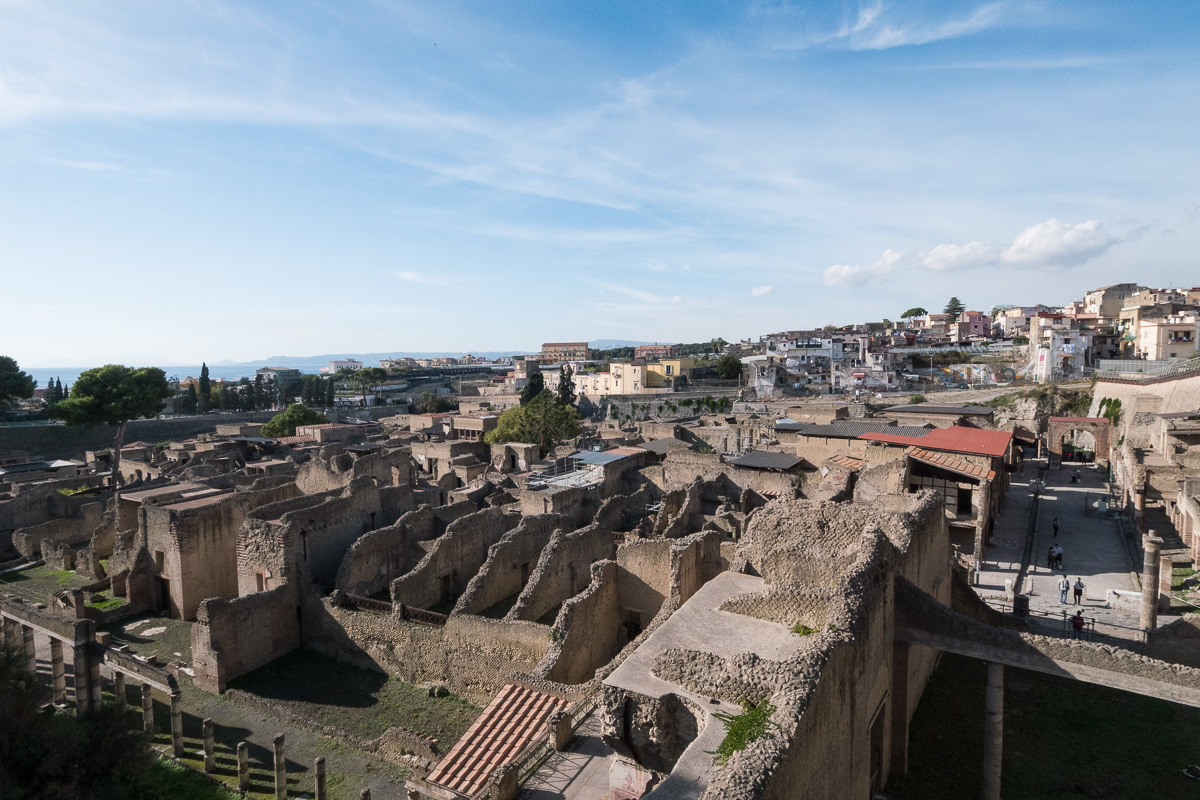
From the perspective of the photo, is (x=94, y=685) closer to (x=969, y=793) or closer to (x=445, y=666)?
(x=445, y=666)

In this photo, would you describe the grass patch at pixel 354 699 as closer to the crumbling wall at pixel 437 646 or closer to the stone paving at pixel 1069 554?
the crumbling wall at pixel 437 646

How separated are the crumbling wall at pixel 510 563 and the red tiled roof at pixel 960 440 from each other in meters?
16.1

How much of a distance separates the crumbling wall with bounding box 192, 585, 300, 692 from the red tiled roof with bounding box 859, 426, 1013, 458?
82.2 ft

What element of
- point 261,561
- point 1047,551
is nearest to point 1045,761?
point 1047,551

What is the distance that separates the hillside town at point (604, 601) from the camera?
31.1ft

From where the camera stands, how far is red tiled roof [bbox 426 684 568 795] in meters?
11.2

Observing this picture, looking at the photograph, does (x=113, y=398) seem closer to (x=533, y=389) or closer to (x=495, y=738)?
(x=495, y=738)

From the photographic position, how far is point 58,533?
91.4ft

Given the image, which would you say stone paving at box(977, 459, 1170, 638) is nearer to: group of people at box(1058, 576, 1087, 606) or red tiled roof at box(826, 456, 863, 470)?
group of people at box(1058, 576, 1087, 606)

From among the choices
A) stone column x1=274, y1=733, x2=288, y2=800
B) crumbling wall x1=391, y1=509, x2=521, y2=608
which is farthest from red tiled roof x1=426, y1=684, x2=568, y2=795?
crumbling wall x1=391, y1=509, x2=521, y2=608

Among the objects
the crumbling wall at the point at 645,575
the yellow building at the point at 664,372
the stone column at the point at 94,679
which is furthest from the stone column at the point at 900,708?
the yellow building at the point at 664,372

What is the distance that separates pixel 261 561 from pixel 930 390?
257 feet

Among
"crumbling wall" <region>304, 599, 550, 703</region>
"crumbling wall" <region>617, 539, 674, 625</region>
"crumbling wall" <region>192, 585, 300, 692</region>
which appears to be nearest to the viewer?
"crumbling wall" <region>304, 599, 550, 703</region>

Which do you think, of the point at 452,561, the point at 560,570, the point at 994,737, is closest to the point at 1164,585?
the point at 994,737
